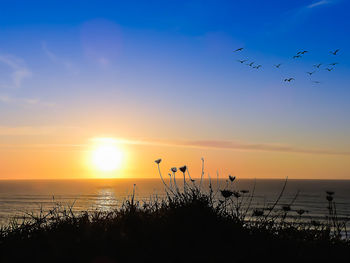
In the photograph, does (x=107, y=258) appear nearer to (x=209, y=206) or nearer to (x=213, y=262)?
(x=213, y=262)

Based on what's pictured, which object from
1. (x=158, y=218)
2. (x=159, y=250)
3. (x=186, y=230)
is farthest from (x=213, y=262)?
(x=158, y=218)

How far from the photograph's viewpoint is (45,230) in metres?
7.29

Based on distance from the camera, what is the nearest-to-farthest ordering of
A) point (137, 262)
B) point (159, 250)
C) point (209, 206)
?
point (137, 262)
point (159, 250)
point (209, 206)

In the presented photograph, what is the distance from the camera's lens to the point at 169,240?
589 cm

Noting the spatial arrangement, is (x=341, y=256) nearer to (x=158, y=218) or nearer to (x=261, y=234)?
(x=261, y=234)

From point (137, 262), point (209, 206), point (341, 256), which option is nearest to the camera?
point (137, 262)

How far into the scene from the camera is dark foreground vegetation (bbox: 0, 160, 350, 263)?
17.4ft

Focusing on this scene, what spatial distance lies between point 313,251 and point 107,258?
366 centimetres

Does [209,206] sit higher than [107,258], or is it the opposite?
[209,206]

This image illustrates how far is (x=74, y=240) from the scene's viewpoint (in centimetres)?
574

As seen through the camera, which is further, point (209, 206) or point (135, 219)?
point (209, 206)

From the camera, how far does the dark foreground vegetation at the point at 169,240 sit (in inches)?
209

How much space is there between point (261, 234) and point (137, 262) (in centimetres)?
298

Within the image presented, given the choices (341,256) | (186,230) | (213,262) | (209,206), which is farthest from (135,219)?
(341,256)
